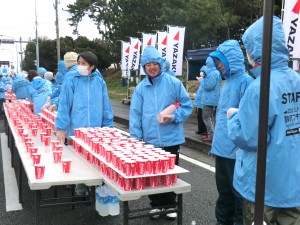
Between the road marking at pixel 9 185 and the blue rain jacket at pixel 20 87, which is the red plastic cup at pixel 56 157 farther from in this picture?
the blue rain jacket at pixel 20 87

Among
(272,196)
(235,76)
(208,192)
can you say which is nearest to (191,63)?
(208,192)

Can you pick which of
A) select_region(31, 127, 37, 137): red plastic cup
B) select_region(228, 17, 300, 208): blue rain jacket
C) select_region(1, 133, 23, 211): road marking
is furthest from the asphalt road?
select_region(228, 17, 300, 208): blue rain jacket

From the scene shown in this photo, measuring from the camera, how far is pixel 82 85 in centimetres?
433

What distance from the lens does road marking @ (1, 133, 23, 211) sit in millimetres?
4613

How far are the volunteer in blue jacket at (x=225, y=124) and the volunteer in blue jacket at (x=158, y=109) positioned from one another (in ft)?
1.82

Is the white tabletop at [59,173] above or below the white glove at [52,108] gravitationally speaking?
below

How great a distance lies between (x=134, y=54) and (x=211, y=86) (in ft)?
32.5

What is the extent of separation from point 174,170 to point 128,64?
49.0ft

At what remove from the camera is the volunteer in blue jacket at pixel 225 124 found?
129 inches

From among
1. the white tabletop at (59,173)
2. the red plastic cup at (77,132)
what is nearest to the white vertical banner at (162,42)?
the red plastic cup at (77,132)

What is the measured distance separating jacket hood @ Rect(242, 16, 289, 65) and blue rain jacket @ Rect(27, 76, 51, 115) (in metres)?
6.06

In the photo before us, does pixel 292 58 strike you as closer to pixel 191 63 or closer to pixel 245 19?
pixel 191 63

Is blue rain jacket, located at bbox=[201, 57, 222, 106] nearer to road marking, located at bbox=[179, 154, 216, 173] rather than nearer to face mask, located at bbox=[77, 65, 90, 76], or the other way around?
road marking, located at bbox=[179, 154, 216, 173]

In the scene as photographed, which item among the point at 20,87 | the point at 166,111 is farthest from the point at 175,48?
the point at 166,111
